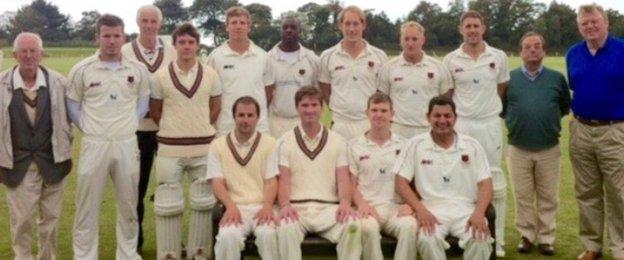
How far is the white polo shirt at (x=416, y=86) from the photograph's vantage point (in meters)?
6.01

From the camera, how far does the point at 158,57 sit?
609 centimetres

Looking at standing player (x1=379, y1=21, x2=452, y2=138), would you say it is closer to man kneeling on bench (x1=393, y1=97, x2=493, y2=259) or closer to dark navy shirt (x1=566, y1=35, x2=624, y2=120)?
man kneeling on bench (x1=393, y1=97, x2=493, y2=259)

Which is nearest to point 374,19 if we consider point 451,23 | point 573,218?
point 451,23

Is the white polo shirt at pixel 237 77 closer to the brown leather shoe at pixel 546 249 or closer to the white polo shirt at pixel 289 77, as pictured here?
the white polo shirt at pixel 289 77

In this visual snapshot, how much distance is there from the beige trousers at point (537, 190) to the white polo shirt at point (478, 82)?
52 centimetres

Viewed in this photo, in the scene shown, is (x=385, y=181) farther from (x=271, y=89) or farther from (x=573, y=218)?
(x=573, y=218)

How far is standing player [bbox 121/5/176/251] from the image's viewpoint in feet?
19.8

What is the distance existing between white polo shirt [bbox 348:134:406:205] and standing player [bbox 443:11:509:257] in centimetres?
99

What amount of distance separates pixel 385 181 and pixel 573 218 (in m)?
2.96

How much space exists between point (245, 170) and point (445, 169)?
1378 millimetres

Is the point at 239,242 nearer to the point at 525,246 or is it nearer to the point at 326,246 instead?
the point at 326,246

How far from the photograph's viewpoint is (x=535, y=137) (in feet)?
20.0

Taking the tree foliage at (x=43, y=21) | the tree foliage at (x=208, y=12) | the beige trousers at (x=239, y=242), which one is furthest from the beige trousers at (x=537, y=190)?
the tree foliage at (x=43, y=21)

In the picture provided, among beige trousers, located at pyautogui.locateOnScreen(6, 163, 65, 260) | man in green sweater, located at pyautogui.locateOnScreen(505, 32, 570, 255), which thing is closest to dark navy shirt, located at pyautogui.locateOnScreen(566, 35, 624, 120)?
man in green sweater, located at pyautogui.locateOnScreen(505, 32, 570, 255)
